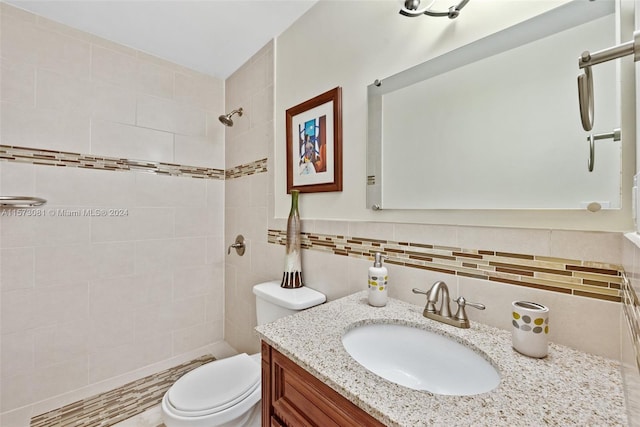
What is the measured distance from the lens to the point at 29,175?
1.50 meters

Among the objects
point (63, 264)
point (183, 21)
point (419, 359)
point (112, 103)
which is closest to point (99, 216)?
point (63, 264)

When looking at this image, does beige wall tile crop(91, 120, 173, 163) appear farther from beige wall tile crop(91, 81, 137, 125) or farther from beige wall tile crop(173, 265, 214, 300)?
beige wall tile crop(173, 265, 214, 300)

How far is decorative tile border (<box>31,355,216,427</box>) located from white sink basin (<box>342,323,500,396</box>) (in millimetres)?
1537

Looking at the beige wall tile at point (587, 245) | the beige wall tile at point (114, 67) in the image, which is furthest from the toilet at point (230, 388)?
the beige wall tile at point (114, 67)

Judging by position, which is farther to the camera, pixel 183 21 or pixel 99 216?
pixel 99 216

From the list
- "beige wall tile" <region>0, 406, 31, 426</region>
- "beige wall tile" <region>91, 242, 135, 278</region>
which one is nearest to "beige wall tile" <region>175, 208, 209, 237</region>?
"beige wall tile" <region>91, 242, 135, 278</region>

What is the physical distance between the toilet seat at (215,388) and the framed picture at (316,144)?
3.04 ft

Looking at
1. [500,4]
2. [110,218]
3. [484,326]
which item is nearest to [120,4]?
[110,218]

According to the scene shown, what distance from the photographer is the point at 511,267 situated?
31.1 inches

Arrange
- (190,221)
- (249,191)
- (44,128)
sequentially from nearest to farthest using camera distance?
(44,128)
(249,191)
(190,221)

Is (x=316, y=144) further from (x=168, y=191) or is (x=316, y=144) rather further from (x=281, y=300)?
(x=168, y=191)

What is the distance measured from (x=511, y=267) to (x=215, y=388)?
1.24m

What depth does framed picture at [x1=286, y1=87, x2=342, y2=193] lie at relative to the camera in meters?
1.29

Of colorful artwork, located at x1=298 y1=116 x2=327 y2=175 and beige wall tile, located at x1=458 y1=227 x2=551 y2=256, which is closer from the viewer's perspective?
beige wall tile, located at x1=458 y1=227 x2=551 y2=256
